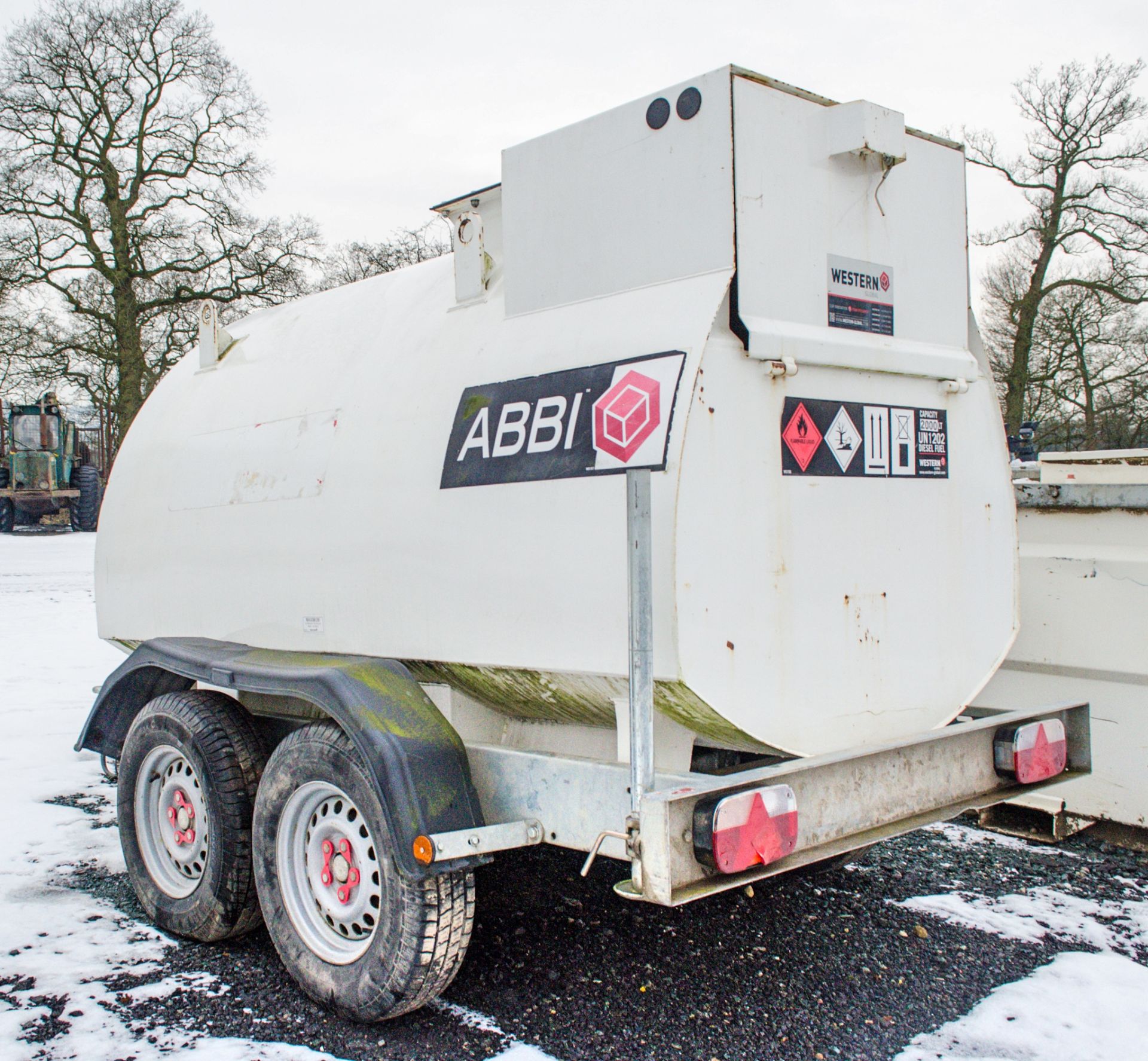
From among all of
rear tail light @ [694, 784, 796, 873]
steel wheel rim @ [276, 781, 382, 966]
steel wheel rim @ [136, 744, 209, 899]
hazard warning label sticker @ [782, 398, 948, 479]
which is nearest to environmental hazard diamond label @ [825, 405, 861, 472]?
hazard warning label sticker @ [782, 398, 948, 479]

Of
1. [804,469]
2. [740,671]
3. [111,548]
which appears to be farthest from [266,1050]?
[111,548]

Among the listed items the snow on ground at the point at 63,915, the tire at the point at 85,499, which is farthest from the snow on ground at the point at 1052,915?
the tire at the point at 85,499

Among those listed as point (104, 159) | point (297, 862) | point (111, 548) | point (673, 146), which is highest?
point (104, 159)

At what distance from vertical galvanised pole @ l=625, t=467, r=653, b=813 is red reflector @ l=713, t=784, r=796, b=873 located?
7.8 inches

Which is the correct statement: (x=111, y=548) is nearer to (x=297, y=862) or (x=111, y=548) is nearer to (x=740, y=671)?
(x=297, y=862)

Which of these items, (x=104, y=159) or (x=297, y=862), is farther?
(x=104, y=159)

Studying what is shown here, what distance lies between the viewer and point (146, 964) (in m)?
3.71

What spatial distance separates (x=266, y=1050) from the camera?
309 centimetres

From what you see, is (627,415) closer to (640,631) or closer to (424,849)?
(640,631)

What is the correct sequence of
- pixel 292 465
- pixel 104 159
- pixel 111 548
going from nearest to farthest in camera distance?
pixel 292 465
pixel 111 548
pixel 104 159

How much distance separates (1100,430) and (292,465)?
22.9m

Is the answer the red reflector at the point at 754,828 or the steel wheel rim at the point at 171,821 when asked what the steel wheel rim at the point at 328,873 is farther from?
the red reflector at the point at 754,828

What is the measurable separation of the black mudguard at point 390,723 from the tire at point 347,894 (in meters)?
0.09

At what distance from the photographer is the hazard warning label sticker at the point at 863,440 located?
10.4 ft
